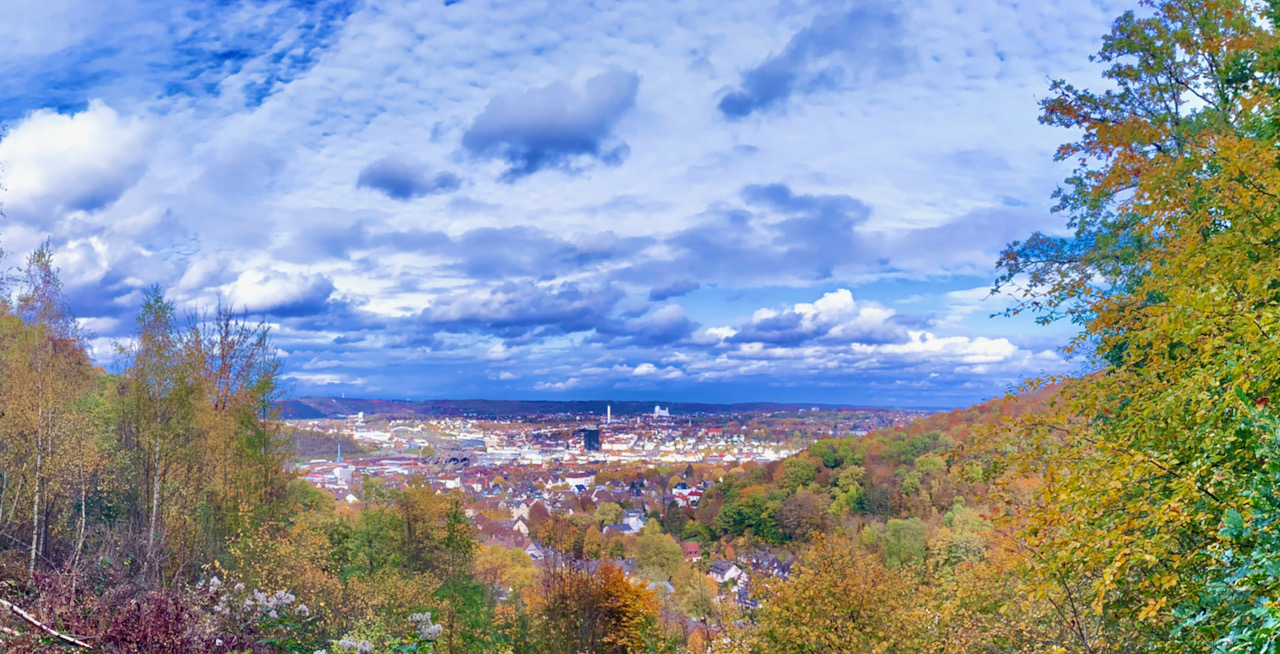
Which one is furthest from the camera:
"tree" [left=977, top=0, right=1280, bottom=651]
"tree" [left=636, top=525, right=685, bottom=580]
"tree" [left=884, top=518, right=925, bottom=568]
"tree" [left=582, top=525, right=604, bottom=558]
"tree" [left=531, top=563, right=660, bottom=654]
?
"tree" [left=636, top=525, right=685, bottom=580]

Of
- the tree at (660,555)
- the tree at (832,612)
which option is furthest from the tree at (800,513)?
the tree at (832,612)

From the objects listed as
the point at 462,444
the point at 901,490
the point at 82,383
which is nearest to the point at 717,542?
the point at 901,490

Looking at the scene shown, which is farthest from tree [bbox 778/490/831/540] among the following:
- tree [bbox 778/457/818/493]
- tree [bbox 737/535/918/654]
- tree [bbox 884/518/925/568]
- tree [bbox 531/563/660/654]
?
tree [bbox 737/535/918/654]

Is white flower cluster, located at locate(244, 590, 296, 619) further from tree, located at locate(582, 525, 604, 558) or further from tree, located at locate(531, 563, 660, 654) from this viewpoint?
tree, located at locate(582, 525, 604, 558)

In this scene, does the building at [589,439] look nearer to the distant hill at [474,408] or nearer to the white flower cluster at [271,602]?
the distant hill at [474,408]

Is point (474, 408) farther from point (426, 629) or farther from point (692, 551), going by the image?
point (426, 629)

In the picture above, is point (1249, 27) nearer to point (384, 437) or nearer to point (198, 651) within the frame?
point (198, 651)

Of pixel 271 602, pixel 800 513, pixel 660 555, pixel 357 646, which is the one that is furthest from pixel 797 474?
pixel 357 646
